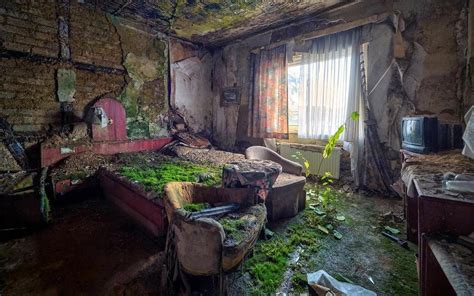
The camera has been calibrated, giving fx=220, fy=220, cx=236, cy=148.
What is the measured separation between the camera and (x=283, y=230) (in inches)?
94.8

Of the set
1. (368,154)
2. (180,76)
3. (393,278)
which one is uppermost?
(180,76)

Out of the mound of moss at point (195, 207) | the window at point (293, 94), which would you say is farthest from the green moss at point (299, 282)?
the window at point (293, 94)

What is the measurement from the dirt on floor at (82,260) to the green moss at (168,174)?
0.53 meters

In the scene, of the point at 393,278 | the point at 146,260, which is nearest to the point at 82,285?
the point at 146,260

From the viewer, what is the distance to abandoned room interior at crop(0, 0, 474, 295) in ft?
5.14

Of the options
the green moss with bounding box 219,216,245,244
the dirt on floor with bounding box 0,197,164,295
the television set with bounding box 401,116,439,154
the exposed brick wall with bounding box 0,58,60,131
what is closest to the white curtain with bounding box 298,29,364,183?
the television set with bounding box 401,116,439,154

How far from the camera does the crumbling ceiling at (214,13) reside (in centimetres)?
346

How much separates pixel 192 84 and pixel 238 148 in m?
1.90

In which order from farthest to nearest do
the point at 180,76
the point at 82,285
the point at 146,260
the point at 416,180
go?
the point at 180,76 < the point at 146,260 < the point at 82,285 < the point at 416,180

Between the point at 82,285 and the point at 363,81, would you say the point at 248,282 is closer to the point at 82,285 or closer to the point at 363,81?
the point at 82,285

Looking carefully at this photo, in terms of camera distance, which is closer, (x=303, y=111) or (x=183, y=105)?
(x=303, y=111)

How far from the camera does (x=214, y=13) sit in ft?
12.4

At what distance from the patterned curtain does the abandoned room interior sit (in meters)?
0.03

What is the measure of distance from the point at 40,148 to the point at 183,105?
107 inches
